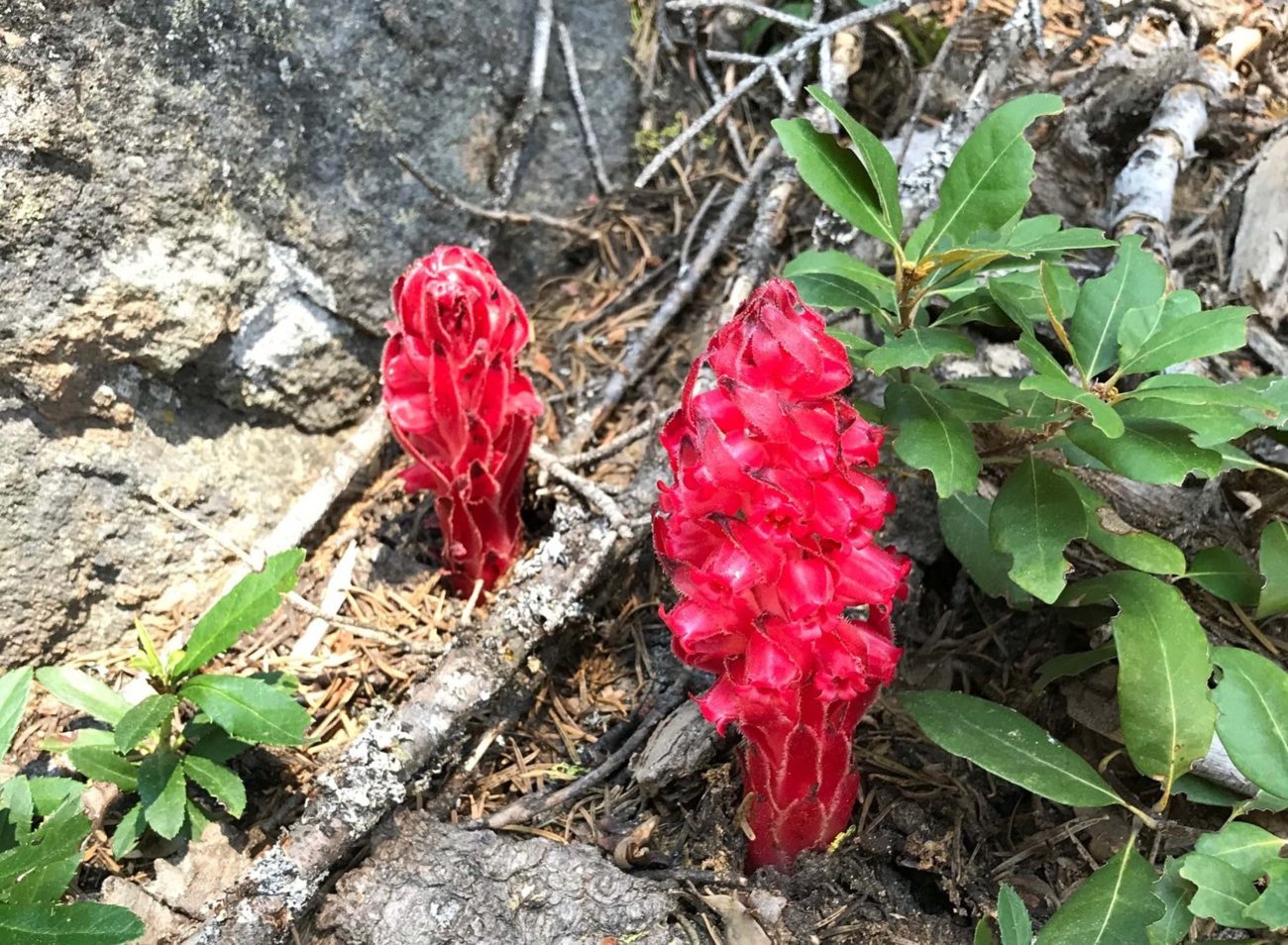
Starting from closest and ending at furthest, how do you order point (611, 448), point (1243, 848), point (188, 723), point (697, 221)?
point (1243, 848), point (188, 723), point (611, 448), point (697, 221)

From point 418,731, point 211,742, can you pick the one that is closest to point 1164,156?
point 418,731

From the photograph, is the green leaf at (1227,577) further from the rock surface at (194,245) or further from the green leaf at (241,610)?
the rock surface at (194,245)

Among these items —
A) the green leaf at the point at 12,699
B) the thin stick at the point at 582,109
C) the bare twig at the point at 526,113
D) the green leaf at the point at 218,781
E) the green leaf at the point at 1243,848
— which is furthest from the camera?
the thin stick at the point at 582,109

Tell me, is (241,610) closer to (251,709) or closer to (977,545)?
(251,709)

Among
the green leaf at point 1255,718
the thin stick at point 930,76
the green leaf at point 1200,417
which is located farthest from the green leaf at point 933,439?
the thin stick at point 930,76

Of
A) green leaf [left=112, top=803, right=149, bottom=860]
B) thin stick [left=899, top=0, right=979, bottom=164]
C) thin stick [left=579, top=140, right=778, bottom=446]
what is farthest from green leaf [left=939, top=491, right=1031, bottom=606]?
green leaf [left=112, top=803, right=149, bottom=860]

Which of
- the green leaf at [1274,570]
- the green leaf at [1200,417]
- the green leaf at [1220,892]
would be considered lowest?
the green leaf at [1220,892]
